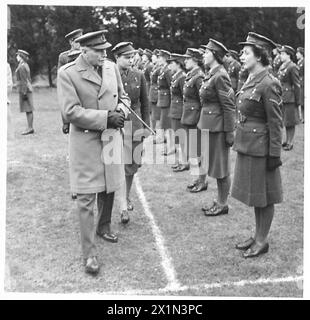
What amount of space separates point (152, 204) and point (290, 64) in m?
4.89

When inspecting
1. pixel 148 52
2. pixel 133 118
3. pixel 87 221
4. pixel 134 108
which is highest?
pixel 148 52

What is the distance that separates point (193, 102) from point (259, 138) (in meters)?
2.76

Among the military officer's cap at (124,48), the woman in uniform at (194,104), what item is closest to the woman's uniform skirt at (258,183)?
the military officer's cap at (124,48)

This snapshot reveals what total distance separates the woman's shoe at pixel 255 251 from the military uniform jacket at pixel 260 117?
1.02 meters

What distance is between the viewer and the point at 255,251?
4430 millimetres

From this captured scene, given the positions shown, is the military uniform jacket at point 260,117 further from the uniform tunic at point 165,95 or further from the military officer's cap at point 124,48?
the uniform tunic at point 165,95

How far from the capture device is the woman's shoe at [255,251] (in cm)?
441

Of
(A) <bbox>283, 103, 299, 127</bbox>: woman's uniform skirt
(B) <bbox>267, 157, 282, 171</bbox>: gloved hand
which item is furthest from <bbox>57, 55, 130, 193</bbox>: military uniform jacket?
(A) <bbox>283, 103, 299, 127</bbox>: woman's uniform skirt

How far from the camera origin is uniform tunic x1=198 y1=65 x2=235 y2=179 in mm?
5293

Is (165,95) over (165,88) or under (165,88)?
under

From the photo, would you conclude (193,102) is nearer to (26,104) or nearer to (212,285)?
(212,285)

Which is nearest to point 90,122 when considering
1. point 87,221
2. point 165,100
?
point 87,221

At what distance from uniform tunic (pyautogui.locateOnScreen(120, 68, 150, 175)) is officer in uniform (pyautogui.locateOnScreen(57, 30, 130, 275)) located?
1.22 metres
